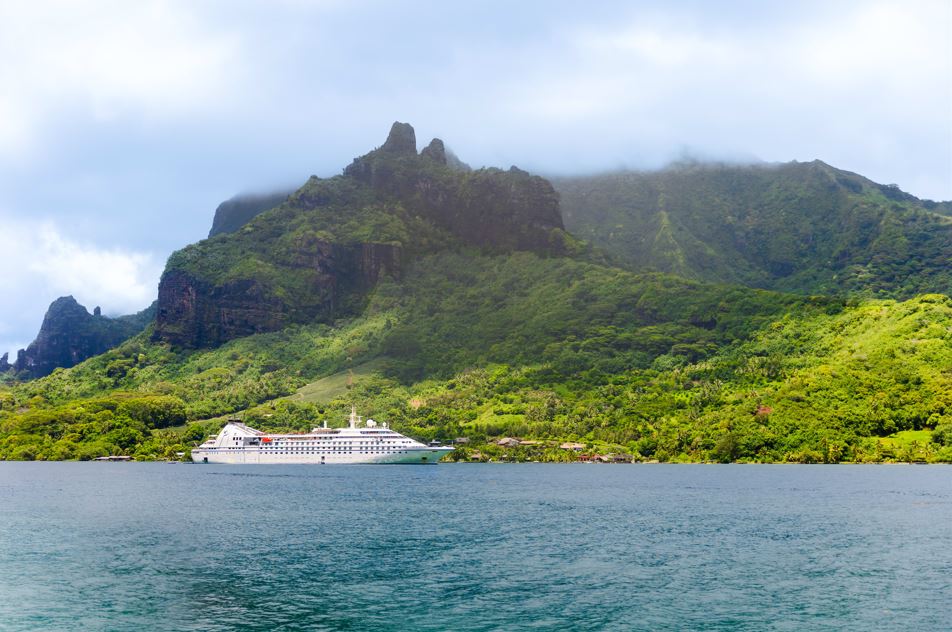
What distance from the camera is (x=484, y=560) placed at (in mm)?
70000

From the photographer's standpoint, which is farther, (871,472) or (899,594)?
(871,472)

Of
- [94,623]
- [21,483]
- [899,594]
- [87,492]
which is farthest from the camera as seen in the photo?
[21,483]

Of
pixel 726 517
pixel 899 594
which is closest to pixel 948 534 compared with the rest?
pixel 726 517

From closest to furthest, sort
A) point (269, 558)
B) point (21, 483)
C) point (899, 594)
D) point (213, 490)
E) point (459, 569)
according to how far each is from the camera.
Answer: point (899, 594)
point (459, 569)
point (269, 558)
point (213, 490)
point (21, 483)

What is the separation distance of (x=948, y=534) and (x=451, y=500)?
6423 cm

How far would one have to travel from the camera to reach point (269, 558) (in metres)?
71.7

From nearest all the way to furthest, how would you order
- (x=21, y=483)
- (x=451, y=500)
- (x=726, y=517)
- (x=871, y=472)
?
(x=726, y=517) < (x=451, y=500) < (x=21, y=483) < (x=871, y=472)

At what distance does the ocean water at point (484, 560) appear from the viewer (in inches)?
2041

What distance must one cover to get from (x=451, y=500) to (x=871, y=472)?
3779 inches

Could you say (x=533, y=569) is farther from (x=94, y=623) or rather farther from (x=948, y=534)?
(x=948, y=534)

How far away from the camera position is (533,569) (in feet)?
217

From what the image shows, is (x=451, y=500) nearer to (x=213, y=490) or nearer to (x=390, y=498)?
(x=390, y=498)

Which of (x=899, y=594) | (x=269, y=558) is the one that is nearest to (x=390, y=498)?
(x=269, y=558)

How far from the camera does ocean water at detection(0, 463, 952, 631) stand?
51.8m
